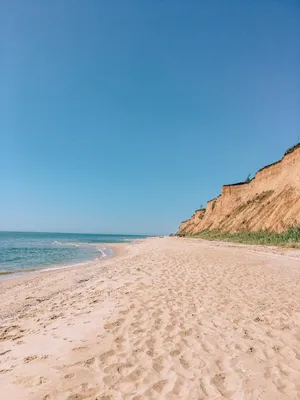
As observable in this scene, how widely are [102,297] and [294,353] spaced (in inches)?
196

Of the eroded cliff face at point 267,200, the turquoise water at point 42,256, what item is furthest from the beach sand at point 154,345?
the eroded cliff face at point 267,200

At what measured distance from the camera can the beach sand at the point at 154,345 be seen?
3.54 meters

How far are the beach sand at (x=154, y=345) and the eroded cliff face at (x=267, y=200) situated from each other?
26.8 meters

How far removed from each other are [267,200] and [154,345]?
138 ft

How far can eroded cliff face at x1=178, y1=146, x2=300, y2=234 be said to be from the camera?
3397 centimetres

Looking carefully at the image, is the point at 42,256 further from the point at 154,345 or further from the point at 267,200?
the point at 267,200

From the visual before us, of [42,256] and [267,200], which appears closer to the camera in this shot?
[42,256]

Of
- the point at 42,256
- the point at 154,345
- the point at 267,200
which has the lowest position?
the point at 42,256

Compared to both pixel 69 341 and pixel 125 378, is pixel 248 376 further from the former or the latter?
pixel 69 341

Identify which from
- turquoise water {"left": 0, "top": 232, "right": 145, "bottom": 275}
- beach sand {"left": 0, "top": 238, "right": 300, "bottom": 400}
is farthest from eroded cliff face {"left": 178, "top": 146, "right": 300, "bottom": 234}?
beach sand {"left": 0, "top": 238, "right": 300, "bottom": 400}

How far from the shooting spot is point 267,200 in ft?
140

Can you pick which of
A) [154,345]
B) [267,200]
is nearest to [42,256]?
[154,345]

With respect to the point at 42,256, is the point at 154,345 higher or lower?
higher

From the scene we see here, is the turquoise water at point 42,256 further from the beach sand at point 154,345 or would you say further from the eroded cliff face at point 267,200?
the eroded cliff face at point 267,200
